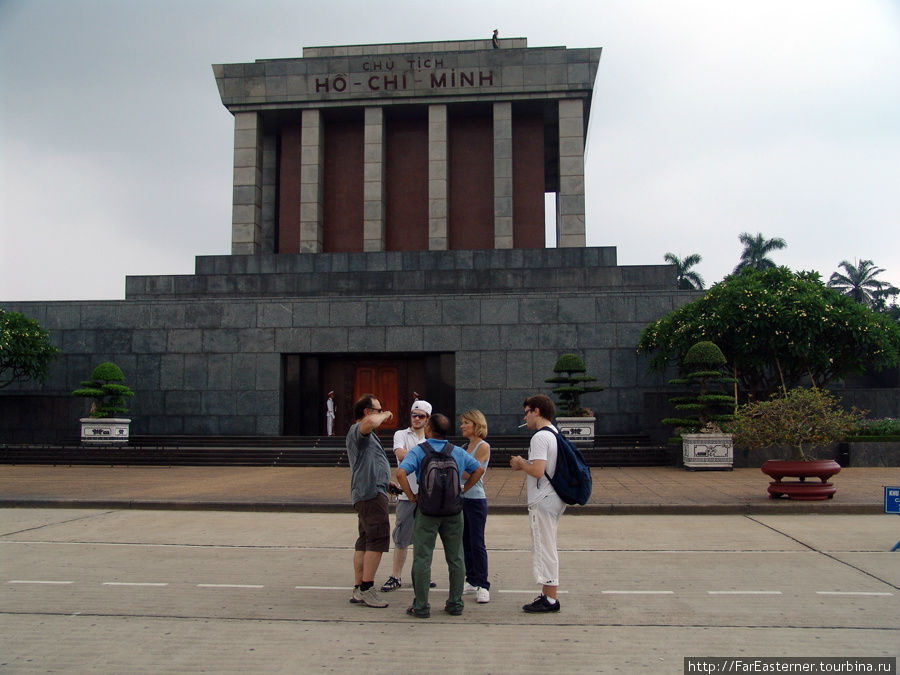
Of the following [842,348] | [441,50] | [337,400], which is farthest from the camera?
[441,50]

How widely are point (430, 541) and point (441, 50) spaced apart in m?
31.5

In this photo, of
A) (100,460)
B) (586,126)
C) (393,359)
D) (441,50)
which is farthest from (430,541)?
(586,126)

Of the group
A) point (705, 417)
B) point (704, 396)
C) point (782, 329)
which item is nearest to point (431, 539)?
point (704, 396)

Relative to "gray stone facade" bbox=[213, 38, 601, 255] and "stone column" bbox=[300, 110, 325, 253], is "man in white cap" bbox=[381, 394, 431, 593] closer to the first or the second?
"gray stone facade" bbox=[213, 38, 601, 255]

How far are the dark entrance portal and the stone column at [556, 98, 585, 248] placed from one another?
871 cm

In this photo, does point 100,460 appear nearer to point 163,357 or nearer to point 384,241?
point 163,357

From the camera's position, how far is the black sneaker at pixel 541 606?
6375 millimetres

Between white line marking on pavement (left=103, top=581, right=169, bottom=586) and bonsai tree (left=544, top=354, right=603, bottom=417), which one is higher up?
bonsai tree (left=544, top=354, right=603, bottom=417)

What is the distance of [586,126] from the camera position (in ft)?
123

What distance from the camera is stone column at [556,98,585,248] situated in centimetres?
3102

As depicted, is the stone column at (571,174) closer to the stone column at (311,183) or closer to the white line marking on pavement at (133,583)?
the stone column at (311,183)

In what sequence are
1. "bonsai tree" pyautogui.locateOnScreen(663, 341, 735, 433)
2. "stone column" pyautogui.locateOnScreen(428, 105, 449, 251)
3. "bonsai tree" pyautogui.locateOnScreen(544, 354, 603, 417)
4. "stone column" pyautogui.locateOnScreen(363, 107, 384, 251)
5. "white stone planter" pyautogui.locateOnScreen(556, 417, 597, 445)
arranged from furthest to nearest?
"stone column" pyautogui.locateOnScreen(363, 107, 384, 251)
"stone column" pyautogui.locateOnScreen(428, 105, 449, 251)
"bonsai tree" pyautogui.locateOnScreen(544, 354, 603, 417)
"white stone planter" pyautogui.locateOnScreen(556, 417, 597, 445)
"bonsai tree" pyautogui.locateOnScreen(663, 341, 735, 433)

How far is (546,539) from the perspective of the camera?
21.1ft

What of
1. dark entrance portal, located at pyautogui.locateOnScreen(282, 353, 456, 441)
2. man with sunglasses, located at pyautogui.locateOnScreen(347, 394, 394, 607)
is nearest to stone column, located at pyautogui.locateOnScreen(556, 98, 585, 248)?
dark entrance portal, located at pyautogui.locateOnScreen(282, 353, 456, 441)
